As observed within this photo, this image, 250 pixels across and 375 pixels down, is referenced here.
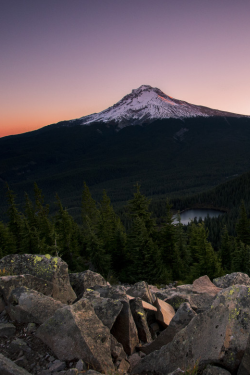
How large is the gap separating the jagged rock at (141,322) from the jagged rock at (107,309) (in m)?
0.87

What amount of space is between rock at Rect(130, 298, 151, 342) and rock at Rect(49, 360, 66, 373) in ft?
9.64

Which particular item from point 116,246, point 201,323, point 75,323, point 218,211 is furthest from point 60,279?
point 218,211

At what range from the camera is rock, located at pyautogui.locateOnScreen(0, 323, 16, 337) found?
6.35 meters

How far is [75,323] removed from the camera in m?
6.02

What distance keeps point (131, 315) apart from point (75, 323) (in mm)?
2112

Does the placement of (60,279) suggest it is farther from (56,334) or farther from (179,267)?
(179,267)

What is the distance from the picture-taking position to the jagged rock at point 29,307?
6875mm

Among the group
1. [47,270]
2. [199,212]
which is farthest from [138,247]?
[199,212]

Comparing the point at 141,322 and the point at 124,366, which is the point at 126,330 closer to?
the point at 141,322

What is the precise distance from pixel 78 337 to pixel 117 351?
48.9 inches

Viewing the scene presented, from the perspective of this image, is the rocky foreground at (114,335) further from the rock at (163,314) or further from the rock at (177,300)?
the rock at (177,300)

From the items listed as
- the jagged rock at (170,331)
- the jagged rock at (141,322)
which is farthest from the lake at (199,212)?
the jagged rock at (170,331)

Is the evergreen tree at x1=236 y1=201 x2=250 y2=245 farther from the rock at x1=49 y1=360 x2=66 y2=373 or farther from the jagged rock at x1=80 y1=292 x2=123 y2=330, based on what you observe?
the rock at x1=49 y1=360 x2=66 y2=373

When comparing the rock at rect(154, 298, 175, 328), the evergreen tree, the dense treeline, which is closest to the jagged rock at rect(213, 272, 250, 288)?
the rock at rect(154, 298, 175, 328)
